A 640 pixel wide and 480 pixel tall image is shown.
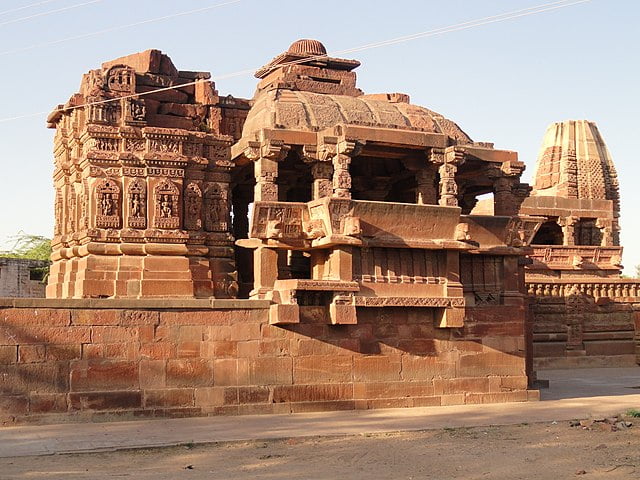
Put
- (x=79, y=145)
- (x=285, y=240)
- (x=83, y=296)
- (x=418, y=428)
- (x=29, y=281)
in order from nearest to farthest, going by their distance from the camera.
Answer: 1. (x=418, y=428)
2. (x=285, y=240)
3. (x=83, y=296)
4. (x=79, y=145)
5. (x=29, y=281)

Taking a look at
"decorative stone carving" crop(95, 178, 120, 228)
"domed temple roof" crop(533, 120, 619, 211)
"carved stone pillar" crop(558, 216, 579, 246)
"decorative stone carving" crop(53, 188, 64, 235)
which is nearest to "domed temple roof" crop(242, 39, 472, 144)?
"decorative stone carving" crop(95, 178, 120, 228)

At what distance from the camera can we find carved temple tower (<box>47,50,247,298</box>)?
1670 cm

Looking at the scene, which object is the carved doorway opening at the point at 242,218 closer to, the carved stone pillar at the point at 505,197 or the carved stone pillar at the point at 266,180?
the carved stone pillar at the point at 266,180

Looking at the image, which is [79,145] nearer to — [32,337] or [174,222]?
[174,222]

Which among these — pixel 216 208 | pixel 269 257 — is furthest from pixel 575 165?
pixel 269 257

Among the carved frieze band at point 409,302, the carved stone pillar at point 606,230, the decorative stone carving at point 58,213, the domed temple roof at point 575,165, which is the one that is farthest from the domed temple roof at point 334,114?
the domed temple roof at point 575,165

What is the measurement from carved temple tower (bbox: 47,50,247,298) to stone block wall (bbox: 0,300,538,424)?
301cm

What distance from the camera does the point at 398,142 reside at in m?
15.6

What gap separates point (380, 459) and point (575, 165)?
2376cm

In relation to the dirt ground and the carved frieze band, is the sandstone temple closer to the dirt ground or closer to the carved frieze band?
the carved frieze band

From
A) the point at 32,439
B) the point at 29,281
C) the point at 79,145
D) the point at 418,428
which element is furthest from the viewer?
the point at 29,281

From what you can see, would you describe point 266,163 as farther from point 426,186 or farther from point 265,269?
point 426,186

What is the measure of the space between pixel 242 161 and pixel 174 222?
71.2 inches

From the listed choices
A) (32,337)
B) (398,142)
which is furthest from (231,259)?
(32,337)
